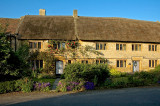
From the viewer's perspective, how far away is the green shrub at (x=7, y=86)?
9.40 metres

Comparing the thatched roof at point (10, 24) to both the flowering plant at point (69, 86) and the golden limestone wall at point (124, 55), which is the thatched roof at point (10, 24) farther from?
the flowering plant at point (69, 86)

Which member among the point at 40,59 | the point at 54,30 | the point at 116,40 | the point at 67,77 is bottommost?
the point at 67,77

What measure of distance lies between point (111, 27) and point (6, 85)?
614 inches

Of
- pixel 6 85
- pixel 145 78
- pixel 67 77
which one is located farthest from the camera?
pixel 145 78

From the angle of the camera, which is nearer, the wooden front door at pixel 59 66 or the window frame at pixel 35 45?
the window frame at pixel 35 45

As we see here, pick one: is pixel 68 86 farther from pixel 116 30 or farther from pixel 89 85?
pixel 116 30

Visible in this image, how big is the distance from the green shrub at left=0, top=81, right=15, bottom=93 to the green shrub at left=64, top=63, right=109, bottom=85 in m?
3.75

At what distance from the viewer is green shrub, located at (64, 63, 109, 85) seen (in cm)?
1081


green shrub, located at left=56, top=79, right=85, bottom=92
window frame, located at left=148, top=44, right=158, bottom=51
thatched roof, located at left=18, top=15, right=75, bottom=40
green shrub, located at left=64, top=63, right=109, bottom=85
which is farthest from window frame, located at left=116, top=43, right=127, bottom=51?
green shrub, located at left=56, top=79, right=85, bottom=92

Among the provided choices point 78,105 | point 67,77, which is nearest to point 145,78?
point 67,77

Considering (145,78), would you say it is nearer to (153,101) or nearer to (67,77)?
(153,101)

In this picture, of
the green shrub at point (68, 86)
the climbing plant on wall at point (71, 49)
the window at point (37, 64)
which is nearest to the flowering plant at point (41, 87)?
the green shrub at point (68, 86)

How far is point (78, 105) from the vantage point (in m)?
6.88

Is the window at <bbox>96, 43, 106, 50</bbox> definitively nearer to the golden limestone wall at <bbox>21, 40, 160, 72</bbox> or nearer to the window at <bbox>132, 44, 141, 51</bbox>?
the golden limestone wall at <bbox>21, 40, 160, 72</bbox>
